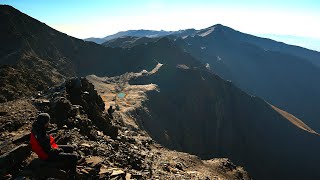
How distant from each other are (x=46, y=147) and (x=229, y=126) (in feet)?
238

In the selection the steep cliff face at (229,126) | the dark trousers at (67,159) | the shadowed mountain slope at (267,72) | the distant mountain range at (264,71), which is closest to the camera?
the dark trousers at (67,159)

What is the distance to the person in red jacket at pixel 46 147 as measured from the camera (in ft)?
31.8

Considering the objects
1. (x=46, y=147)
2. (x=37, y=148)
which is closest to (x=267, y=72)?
(x=46, y=147)

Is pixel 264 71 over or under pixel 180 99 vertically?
under

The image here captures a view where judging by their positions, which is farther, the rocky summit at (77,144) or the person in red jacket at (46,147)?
the rocky summit at (77,144)

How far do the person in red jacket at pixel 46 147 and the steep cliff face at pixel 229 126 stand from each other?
51.8m

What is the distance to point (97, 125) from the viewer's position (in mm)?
21547

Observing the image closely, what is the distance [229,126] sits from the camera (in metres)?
78.9

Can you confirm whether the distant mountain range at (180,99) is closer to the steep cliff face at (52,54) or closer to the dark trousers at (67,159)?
the steep cliff face at (52,54)

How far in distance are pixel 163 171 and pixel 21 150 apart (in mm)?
8778

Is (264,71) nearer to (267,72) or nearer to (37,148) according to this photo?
(267,72)

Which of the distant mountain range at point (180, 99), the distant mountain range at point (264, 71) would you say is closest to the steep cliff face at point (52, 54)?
the distant mountain range at point (180, 99)

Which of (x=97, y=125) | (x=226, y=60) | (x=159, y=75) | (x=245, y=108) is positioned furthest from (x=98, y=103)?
(x=226, y=60)

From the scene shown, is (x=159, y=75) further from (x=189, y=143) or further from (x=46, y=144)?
(x=46, y=144)
